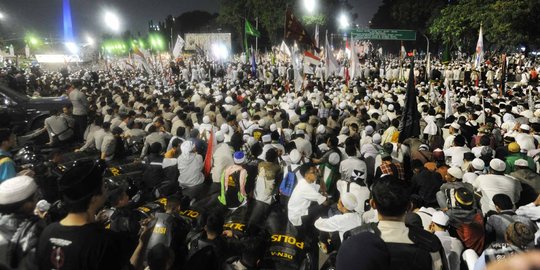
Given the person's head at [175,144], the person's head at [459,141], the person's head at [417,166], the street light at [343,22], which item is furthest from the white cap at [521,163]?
the street light at [343,22]

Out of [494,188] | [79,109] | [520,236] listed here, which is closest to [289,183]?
[494,188]

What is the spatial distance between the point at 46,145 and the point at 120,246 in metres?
9.92

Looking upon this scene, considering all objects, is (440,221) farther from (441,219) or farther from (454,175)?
(454,175)

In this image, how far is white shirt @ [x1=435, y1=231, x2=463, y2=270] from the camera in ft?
13.0

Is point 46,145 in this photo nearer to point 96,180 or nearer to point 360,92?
point 96,180

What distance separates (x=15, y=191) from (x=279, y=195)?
3.96 m

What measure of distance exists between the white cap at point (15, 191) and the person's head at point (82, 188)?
743 millimetres

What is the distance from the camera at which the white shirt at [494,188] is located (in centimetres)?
559

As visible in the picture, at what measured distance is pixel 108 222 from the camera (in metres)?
4.71

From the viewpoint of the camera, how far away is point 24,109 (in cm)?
1198

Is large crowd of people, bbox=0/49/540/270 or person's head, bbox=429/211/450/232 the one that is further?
person's head, bbox=429/211/450/232

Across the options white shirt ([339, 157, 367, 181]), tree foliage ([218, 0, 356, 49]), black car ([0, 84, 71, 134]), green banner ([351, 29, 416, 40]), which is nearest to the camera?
white shirt ([339, 157, 367, 181])

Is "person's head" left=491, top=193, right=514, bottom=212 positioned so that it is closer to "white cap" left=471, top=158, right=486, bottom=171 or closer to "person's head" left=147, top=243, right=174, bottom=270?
"white cap" left=471, top=158, right=486, bottom=171

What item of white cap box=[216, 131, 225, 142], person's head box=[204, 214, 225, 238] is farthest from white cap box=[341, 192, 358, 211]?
white cap box=[216, 131, 225, 142]
